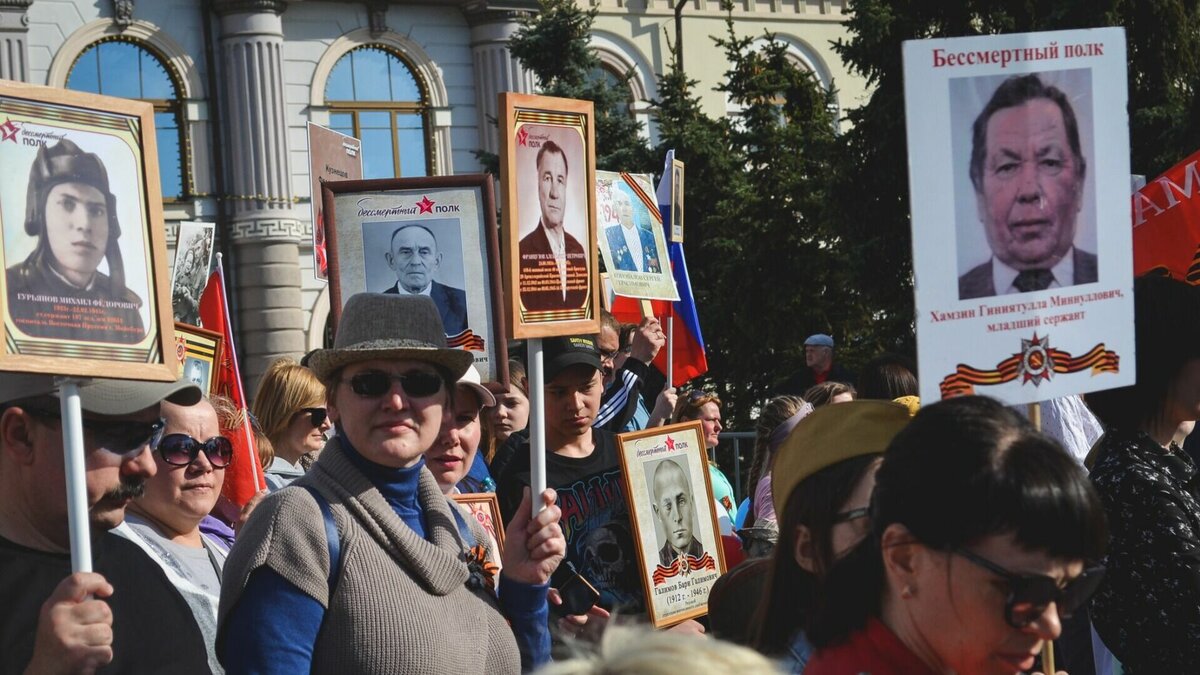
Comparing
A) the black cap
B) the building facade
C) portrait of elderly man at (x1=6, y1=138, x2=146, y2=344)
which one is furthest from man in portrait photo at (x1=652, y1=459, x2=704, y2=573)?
the building facade

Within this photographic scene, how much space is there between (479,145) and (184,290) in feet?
54.8

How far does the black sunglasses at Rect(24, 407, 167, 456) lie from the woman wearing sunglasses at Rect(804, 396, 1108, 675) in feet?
5.18

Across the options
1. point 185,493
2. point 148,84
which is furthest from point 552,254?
point 148,84

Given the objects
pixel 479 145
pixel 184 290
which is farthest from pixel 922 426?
pixel 479 145

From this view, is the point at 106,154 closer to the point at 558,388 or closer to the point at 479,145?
the point at 558,388

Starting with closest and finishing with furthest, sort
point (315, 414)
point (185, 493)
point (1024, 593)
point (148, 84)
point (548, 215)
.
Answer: point (1024, 593) → point (548, 215) → point (185, 493) → point (315, 414) → point (148, 84)

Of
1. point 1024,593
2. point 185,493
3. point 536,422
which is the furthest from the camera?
point 185,493

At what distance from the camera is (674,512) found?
530 centimetres

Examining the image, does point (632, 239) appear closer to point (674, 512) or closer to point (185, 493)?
point (674, 512)

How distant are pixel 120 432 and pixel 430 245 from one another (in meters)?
1.91

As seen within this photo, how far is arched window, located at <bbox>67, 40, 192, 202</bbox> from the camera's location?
79.3 feet

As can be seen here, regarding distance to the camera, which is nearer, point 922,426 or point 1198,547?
point 922,426

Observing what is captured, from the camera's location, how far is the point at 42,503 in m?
3.36

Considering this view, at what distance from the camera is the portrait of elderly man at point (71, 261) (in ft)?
11.0
